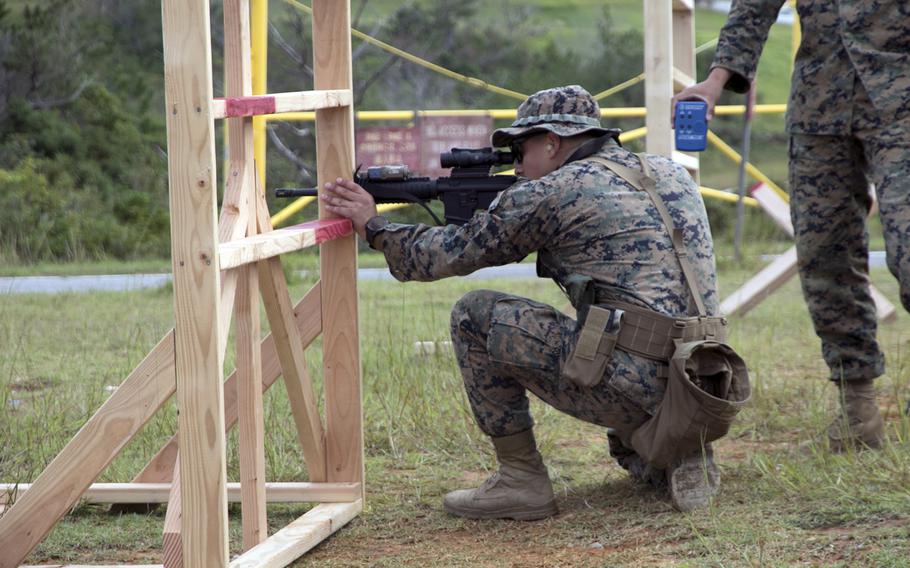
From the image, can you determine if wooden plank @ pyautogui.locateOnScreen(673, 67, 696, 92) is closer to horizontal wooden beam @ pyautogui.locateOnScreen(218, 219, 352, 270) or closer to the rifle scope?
the rifle scope

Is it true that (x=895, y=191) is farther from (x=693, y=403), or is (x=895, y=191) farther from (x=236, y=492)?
(x=236, y=492)

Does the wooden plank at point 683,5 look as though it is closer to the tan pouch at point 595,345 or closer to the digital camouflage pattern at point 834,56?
the digital camouflage pattern at point 834,56

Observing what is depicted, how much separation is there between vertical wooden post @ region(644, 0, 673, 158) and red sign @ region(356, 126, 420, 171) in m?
4.49

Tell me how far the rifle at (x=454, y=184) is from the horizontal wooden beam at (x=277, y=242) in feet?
0.50

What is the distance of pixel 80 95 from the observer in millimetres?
16656

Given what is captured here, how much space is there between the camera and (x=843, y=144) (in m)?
4.18

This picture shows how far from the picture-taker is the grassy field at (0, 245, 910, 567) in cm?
340

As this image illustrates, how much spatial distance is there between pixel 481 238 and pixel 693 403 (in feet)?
2.45

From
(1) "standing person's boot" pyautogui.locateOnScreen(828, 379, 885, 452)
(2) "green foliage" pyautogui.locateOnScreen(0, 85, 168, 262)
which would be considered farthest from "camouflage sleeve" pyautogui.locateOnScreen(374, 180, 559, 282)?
(2) "green foliage" pyautogui.locateOnScreen(0, 85, 168, 262)

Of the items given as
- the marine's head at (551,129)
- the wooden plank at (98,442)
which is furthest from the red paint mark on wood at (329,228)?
the wooden plank at (98,442)

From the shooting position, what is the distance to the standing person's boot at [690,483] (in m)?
3.70

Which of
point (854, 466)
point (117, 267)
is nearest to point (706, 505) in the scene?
point (854, 466)

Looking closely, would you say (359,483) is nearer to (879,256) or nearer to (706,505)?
(706,505)

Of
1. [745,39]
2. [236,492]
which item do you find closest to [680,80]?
[745,39]
